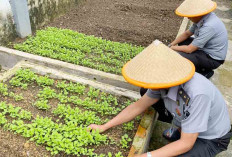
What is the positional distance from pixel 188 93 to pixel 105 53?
2.91 m

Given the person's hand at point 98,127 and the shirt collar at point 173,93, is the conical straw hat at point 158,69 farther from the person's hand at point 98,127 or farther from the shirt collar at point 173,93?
the person's hand at point 98,127

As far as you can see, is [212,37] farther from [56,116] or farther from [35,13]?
[35,13]

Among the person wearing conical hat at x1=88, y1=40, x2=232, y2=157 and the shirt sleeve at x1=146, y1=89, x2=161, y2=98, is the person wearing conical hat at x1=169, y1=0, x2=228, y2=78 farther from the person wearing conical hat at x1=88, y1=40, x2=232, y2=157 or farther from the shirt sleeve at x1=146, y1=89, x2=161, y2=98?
the person wearing conical hat at x1=88, y1=40, x2=232, y2=157

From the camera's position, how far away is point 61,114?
9.98ft

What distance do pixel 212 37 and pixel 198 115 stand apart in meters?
1.89

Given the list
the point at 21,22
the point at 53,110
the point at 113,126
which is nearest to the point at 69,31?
the point at 21,22

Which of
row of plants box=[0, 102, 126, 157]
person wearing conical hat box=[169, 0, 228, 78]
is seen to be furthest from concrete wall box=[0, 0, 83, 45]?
person wearing conical hat box=[169, 0, 228, 78]

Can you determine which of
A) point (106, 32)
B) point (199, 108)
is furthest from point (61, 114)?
point (106, 32)

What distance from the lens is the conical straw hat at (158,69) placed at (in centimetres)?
185

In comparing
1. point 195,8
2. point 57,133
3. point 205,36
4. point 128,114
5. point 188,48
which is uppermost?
point 195,8

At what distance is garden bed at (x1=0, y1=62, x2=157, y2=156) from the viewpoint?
259cm

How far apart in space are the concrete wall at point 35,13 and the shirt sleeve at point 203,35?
344 cm

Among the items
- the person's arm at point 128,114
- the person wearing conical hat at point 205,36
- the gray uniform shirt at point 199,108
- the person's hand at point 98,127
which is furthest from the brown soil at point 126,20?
the gray uniform shirt at point 199,108

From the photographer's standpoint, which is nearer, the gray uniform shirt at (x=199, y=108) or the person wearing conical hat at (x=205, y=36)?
the gray uniform shirt at (x=199, y=108)
